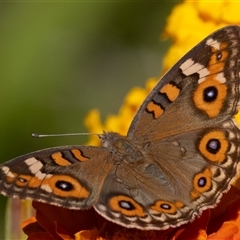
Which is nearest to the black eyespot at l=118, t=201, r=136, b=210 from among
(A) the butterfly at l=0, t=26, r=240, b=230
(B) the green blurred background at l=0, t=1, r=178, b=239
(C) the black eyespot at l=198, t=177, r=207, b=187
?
(A) the butterfly at l=0, t=26, r=240, b=230

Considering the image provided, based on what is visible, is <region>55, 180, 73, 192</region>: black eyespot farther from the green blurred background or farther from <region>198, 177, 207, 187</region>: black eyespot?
the green blurred background

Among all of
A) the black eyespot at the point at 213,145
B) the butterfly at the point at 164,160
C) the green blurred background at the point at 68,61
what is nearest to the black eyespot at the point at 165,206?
the butterfly at the point at 164,160

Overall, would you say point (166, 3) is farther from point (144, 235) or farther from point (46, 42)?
point (144, 235)

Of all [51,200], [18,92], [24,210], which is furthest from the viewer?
[18,92]

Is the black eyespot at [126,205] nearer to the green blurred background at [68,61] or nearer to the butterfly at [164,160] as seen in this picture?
the butterfly at [164,160]

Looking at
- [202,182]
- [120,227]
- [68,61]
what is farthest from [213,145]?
[68,61]

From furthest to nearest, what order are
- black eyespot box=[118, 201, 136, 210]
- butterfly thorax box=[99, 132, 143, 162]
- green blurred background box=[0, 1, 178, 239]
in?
green blurred background box=[0, 1, 178, 239]
butterfly thorax box=[99, 132, 143, 162]
black eyespot box=[118, 201, 136, 210]

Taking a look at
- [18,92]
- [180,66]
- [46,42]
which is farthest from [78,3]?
[180,66]
